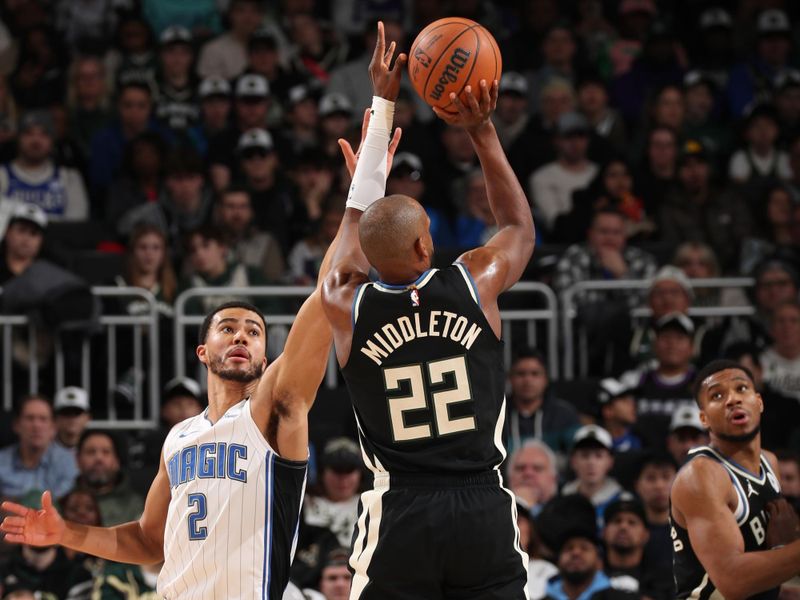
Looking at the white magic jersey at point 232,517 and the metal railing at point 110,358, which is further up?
the metal railing at point 110,358

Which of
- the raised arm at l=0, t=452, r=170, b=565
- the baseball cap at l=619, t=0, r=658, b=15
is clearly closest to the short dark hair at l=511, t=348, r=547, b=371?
the raised arm at l=0, t=452, r=170, b=565

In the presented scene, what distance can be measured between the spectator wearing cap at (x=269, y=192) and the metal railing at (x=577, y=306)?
250cm

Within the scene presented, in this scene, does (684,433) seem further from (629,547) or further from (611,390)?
(629,547)

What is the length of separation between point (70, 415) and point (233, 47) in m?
5.27

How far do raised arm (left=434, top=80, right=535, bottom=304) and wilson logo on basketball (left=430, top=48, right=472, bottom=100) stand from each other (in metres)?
0.13

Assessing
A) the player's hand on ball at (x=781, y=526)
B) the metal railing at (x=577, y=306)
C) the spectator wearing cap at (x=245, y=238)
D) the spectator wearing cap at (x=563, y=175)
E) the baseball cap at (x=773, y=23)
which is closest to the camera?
the player's hand on ball at (x=781, y=526)

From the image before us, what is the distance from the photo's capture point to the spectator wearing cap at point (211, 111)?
13727mm

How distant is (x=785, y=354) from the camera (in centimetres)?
1180

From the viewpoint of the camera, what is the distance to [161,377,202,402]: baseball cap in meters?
10.6

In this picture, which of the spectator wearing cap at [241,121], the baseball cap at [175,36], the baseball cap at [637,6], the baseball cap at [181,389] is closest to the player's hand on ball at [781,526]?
the baseball cap at [181,389]

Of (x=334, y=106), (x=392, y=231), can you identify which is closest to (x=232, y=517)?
(x=392, y=231)

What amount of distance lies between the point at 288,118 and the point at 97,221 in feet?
7.70

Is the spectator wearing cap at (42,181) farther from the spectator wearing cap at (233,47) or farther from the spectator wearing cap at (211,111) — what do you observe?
the spectator wearing cap at (233,47)

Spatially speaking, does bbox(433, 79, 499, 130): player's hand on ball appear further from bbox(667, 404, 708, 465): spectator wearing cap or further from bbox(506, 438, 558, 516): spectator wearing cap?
bbox(667, 404, 708, 465): spectator wearing cap
